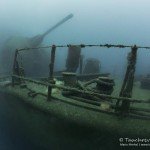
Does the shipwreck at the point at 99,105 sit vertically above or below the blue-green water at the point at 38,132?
above

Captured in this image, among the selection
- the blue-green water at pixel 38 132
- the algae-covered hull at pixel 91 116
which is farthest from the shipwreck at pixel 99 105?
the blue-green water at pixel 38 132

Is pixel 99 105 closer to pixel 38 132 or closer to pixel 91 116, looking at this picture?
pixel 91 116

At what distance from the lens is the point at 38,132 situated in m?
7.24

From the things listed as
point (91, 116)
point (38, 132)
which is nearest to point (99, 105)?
point (91, 116)

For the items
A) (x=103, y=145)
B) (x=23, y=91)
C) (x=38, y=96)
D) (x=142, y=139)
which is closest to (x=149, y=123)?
(x=142, y=139)

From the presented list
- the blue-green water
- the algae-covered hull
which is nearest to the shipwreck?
the algae-covered hull

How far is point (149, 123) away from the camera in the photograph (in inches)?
231

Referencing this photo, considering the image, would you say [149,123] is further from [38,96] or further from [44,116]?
[38,96]

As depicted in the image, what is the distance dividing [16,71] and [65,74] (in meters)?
1.59

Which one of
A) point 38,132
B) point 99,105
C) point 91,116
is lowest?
point 38,132

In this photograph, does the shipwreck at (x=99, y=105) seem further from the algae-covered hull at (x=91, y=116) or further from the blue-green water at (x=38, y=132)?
the blue-green water at (x=38, y=132)

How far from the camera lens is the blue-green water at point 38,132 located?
19.9 ft

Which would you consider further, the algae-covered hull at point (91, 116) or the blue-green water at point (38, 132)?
the blue-green water at point (38, 132)

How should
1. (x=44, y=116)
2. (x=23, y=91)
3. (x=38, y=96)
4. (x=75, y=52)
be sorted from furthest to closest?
(x=75, y=52), (x=23, y=91), (x=38, y=96), (x=44, y=116)
